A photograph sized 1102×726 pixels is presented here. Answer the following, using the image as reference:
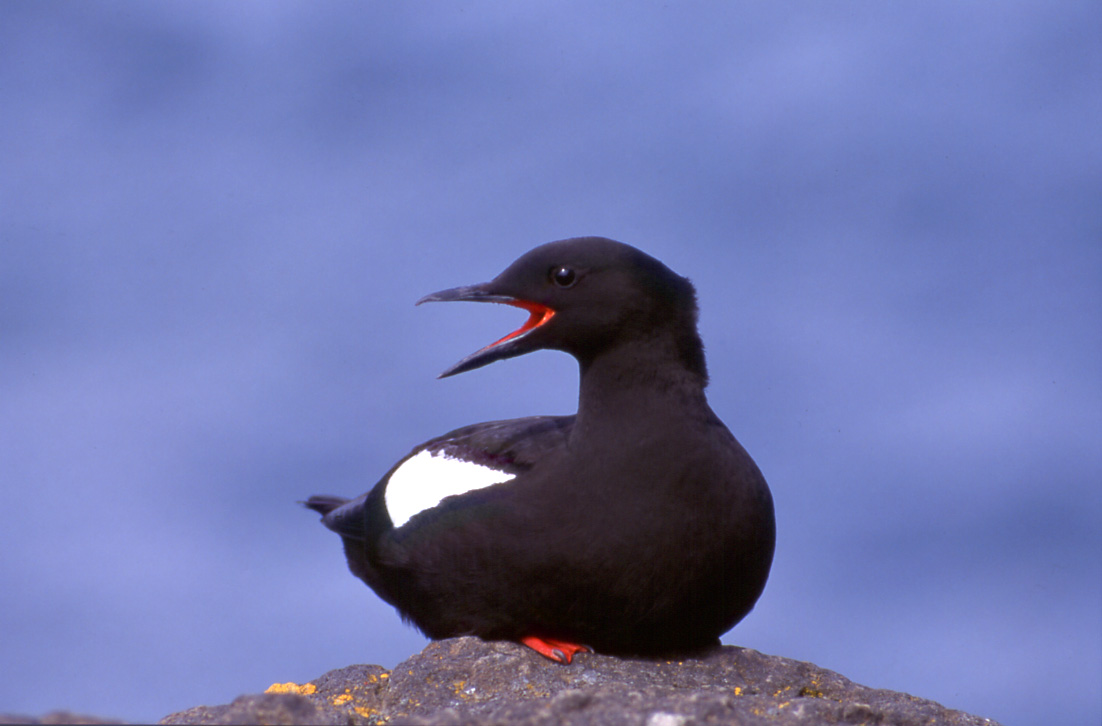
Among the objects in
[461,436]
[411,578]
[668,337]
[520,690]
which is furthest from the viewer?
[461,436]

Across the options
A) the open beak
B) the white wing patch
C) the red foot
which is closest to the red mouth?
the open beak

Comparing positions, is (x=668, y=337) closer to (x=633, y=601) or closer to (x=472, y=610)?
(x=633, y=601)

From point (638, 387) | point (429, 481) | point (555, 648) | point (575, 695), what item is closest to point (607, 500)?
point (638, 387)

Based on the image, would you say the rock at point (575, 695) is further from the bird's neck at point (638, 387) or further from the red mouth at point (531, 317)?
the red mouth at point (531, 317)

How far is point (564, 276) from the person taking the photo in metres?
4.11

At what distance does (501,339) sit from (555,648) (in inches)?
46.1

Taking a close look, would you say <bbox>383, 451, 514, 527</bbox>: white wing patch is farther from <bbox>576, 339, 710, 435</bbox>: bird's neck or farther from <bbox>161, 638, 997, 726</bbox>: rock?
<bbox>161, 638, 997, 726</bbox>: rock

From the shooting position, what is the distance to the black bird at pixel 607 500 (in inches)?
152

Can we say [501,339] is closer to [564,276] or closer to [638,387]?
[564,276]

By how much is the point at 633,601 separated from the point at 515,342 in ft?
3.49

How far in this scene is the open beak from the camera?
4160 millimetres

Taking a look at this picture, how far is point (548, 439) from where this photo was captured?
14.1ft

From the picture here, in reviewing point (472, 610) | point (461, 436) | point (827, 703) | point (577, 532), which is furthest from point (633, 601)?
point (461, 436)

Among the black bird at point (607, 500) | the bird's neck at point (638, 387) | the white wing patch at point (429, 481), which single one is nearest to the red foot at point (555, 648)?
the black bird at point (607, 500)
